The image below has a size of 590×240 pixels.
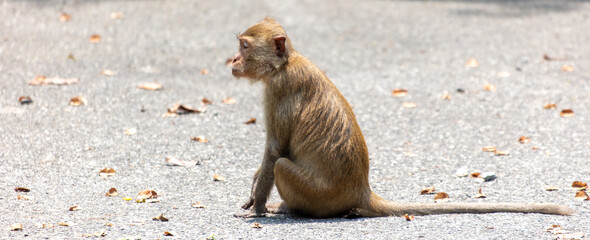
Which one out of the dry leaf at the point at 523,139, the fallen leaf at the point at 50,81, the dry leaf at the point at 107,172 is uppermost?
the dry leaf at the point at 523,139

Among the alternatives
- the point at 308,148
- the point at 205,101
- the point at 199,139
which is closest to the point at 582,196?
the point at 308,148

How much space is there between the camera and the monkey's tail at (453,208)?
16.4ft

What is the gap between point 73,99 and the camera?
8359 mm

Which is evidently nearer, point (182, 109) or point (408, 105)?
point (182, 109)

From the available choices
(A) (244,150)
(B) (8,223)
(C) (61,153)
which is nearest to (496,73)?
(A) (244,150)

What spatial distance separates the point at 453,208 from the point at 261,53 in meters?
1.78

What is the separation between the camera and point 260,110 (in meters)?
8.48

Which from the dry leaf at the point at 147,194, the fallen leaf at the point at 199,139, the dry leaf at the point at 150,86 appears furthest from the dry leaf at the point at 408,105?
the dry leaf at the point at 147,194

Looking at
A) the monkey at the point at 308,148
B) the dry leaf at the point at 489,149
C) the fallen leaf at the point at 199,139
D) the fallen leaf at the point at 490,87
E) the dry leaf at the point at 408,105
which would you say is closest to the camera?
the monkey at the point at 308,148

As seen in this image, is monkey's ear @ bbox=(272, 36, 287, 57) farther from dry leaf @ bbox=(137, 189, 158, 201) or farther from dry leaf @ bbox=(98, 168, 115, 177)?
dry leaf @ bbox=(98, 168, 115, 177)

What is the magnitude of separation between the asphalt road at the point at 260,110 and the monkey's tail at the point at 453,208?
57 mm

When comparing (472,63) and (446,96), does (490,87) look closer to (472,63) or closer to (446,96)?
(446,96)

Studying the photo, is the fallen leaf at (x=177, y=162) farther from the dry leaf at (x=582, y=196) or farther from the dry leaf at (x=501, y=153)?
the dry leaf at (x=582, y=196)

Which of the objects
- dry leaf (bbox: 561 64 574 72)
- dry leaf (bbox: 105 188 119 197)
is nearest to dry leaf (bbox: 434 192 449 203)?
dry leaf (bbox: 105 188 119 197)
